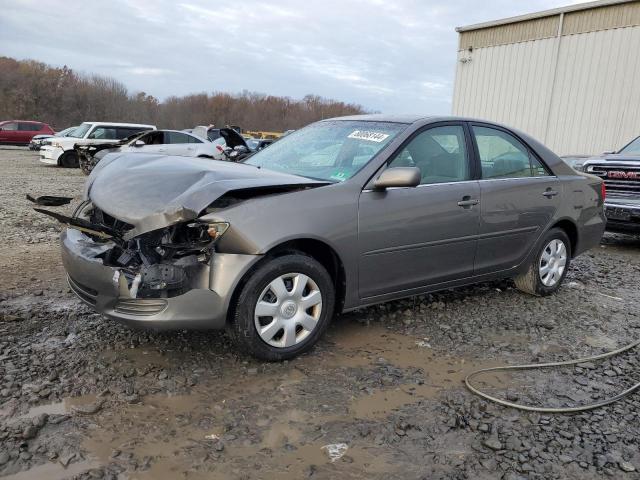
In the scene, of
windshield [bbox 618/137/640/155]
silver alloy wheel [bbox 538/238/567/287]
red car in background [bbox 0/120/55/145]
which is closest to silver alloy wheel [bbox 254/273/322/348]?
silver alloy wheel [bbox 538/238/567/287]

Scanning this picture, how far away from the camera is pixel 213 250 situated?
120 inches

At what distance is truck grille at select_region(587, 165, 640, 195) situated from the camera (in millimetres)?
7434

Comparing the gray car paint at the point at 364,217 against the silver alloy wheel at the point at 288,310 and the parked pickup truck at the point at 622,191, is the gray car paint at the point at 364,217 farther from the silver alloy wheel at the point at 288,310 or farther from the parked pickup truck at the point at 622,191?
the parked pickup truck at the point at 622,191

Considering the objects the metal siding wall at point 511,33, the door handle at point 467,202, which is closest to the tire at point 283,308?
the door handle at point 467,202

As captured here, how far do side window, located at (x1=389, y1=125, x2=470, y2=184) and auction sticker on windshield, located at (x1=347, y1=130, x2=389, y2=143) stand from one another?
19 cm

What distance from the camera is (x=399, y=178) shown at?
3486 millimetres

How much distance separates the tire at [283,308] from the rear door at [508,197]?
157 cm

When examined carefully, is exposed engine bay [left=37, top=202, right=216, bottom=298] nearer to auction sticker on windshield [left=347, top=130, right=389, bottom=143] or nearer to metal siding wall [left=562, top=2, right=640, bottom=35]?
auction sticker on windshield [left=347, top=130, right=389, bottom=143]

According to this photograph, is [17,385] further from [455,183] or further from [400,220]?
[455,183]

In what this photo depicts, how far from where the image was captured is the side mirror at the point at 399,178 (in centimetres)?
349

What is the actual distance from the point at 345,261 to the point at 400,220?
52 centimetres

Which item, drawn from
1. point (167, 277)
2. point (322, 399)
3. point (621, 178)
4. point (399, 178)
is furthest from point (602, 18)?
point (167, 277)

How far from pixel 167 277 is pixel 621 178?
6961 mm

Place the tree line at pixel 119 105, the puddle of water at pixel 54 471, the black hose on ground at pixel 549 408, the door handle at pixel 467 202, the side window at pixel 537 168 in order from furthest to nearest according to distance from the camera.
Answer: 1. the tree line at pixel 119 105
2. the side window at pixel 537 168
3. the door handle at pixel 467 202
4. the black hose on ground at pixel 549 408
5. the puddle of water at pixel 54 471
